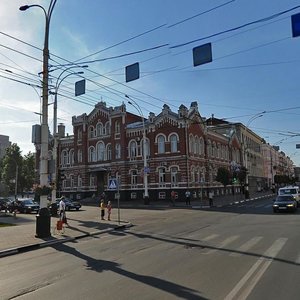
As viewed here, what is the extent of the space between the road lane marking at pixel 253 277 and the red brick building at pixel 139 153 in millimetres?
40024

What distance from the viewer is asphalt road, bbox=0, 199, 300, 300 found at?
7.52m

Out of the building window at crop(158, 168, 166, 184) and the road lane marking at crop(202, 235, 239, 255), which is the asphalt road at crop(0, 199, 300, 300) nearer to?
the road lane marking at crop(202, 235, 239, 255)

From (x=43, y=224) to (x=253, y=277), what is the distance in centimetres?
1247

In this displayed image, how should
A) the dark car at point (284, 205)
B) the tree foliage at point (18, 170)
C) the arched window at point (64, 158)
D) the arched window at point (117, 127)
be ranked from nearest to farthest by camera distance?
the dark car at point (284, 205) < the arched window at point (117, 127) < the arched window at point (64, 158) < the tree foliage at point (18, 170)

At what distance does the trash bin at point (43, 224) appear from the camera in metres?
18.4

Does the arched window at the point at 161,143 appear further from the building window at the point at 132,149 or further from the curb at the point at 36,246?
the curb at the point at 36,246

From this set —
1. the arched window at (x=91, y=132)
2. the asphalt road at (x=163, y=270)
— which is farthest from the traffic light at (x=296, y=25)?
the arched window at (x=91, y=132)

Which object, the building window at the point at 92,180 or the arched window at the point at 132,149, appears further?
the building window at the point at 92,180

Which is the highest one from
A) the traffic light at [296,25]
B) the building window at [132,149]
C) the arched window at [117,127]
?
the arched window at [117,127]

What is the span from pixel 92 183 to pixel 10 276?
54977 mm

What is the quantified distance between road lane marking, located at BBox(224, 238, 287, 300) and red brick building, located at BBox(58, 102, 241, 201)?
40.0 metres

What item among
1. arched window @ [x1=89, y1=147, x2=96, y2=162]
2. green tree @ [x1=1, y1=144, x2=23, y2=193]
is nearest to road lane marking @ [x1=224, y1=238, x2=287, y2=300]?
arched window @ [x1=89, y1=147, x2=96, y2=162]

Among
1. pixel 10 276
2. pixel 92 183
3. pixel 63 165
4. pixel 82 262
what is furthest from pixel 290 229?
pixel 63 165

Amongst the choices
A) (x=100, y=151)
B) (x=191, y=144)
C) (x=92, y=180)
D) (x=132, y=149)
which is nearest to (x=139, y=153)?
(x=132, y=149)
